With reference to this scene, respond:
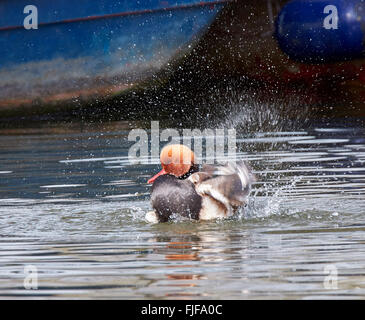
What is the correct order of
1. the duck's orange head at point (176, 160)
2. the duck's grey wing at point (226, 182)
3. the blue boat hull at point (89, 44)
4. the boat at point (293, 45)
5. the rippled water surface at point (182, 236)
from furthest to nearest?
the blue boat hull at point (89, 44) < the boat at point (293, 45) < the duck's orange head at point (176, 160) < the duck's grey wing at point (226, 182) < the rippled water surface at point (182, 236)

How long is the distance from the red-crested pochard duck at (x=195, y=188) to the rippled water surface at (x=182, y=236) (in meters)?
0.12

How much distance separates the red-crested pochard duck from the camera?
7.07 m

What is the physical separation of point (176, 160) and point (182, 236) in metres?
0.63

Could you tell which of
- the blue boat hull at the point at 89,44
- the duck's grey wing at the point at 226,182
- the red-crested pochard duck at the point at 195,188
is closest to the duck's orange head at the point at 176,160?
the red-crested pochard duck at the point at 195,188

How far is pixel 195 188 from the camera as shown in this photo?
706 cm

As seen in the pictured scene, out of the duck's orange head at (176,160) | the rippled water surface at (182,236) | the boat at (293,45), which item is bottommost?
the rippled water surface at (182,236)

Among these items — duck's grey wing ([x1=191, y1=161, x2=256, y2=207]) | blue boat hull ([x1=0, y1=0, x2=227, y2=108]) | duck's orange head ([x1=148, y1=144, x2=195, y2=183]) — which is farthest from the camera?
blue boat hull ([x1=0, y1=0, x2=227, y2=108])

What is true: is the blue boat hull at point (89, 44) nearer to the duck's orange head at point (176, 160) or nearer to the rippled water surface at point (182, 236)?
the rippled water surface at point (182, 236)

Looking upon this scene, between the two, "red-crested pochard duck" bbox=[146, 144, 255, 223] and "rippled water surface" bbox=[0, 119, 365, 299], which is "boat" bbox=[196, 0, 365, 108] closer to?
"rippled water surface" bbox=[0, 119, 365, 299]

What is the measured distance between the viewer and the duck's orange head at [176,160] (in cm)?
719

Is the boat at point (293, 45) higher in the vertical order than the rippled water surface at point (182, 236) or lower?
higher

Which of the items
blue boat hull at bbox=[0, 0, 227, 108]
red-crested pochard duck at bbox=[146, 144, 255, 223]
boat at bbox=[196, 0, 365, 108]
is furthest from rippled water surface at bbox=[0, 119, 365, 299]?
blue boat hull at bbox=[0, 0, 227, 108]

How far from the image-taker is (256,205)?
7984 mm

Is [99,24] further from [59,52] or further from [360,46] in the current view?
[360,46]
